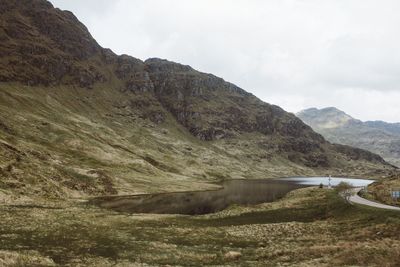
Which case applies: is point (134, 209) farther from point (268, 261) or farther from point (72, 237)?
point (268, 261)

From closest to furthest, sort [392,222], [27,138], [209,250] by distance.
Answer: [209,250] → [392,222] → [27,138]

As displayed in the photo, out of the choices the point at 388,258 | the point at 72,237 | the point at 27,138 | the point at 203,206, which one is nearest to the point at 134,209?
the point at 203,206

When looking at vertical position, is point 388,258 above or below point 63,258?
above

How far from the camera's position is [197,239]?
52625 millimetres

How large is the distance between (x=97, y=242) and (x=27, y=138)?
130218 millimetres

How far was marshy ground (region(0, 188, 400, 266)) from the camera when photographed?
37.7 m

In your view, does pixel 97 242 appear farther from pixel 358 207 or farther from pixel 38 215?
pixel 358 207

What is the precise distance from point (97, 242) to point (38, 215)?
2043cm

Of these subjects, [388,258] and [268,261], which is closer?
[388,258]

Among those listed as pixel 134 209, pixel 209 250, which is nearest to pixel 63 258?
pixel 209 250

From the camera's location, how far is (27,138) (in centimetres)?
16388

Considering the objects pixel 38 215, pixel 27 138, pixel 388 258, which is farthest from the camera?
pixel 27 138

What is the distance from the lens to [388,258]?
34375mm

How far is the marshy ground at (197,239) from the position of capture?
37.7 metres
